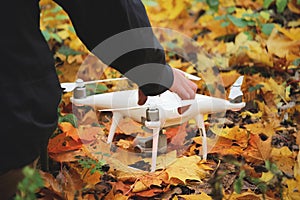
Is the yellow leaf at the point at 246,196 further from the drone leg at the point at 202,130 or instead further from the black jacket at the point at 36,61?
the black jacket at the point at 36,61

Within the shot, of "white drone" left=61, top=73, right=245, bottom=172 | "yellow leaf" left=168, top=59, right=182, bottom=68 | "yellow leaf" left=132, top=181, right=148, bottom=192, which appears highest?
"white drone" left=61, top=73, right=245, bottom=172

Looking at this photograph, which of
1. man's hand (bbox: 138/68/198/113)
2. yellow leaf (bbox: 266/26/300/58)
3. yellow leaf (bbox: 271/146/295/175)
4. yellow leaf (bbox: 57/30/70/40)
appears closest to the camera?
man's hand (bbox: 138/68/198/113)

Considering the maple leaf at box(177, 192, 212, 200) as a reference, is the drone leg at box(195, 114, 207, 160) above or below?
above

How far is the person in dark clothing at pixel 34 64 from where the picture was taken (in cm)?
124

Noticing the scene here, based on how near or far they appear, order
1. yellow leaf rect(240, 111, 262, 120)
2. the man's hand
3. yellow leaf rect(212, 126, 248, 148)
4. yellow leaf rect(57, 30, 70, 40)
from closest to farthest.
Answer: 1. the man's hand
2. yellow leaf rect(212, 126, 248, 148)
3. yellow leaf rect(240, 111, 262, 120)
4. yellow leaf rect(57, 30, 70, 40)

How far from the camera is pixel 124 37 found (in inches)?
53.2

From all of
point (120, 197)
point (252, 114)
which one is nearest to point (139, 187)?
point (120, 197)

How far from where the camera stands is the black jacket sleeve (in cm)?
132

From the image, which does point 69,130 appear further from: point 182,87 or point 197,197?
point 182,87

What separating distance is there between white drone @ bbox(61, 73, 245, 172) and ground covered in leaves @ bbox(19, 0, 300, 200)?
4.1 inches

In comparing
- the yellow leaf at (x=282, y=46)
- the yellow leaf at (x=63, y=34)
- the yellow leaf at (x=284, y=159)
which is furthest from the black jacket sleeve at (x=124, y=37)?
the yellow leaf at (x=63, y=34)

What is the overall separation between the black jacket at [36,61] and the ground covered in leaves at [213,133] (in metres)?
0.27

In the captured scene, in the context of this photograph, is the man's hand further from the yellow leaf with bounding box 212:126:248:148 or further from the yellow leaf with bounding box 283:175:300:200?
the yellow leaf with bounding box 212:126:248:148

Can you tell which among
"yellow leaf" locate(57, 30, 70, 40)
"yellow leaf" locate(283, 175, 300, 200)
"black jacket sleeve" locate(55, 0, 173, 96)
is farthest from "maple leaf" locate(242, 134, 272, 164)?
"yellow leaf" locate(57, 30, 70, 40)
